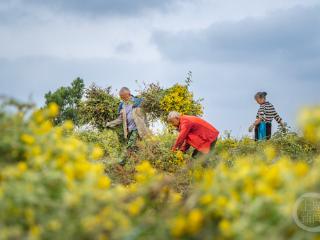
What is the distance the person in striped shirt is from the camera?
18.2 m

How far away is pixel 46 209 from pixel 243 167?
1121 mm

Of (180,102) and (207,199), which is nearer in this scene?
(207,199)

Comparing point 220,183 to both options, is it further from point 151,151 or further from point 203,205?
point 151,151

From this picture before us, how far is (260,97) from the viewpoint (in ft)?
59.5

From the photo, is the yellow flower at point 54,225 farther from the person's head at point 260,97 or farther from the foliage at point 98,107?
the foliage at point 98,107

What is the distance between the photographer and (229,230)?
3336 mm

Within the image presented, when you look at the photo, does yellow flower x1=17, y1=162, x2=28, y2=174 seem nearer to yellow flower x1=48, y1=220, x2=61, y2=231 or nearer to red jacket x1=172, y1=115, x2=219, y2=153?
yellow flower x1=48, y1=220, x2=61, y2=231

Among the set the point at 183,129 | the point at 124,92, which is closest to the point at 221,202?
the point at 183,129

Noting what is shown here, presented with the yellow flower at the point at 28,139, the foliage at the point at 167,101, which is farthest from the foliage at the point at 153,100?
the yellow flower at the point at 28,139

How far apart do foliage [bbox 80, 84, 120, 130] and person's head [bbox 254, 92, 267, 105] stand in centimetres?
519

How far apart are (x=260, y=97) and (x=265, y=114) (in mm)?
507

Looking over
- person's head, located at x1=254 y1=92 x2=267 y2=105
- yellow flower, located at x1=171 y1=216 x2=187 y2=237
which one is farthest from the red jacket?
yellow flower, located at x1=171 y1=216 x2=187 y2=237

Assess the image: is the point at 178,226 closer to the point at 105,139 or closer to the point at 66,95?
the point at 105,139

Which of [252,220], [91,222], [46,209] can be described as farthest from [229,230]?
[46,209]
